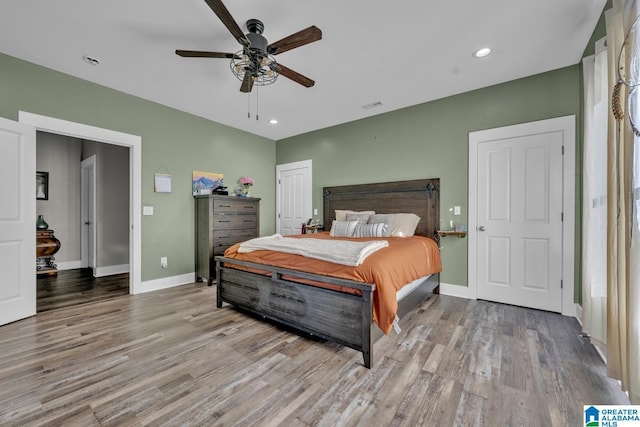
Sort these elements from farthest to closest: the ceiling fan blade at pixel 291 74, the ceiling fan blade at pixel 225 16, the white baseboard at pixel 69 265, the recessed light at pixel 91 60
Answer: the white baseboard at pixel 69 265
the recessed light at pixel 91 60
the ceiling fan blade at pixel 291 74
the ceiling fan blade at pixel 225 16

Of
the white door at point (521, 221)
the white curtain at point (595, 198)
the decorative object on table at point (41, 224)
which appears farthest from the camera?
the decorative object on table at point (41, 224)

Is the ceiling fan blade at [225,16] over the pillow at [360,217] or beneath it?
over

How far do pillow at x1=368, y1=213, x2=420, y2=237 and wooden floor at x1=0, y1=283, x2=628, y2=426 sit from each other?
1229 mm

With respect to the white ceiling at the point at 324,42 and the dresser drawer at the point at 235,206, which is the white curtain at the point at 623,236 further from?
the dresser drawer at the point at 235,206

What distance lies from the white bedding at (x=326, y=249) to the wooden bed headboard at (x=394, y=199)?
59.8 inches

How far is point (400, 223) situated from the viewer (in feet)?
12.4

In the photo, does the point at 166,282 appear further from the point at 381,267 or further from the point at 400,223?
the point at 400,223

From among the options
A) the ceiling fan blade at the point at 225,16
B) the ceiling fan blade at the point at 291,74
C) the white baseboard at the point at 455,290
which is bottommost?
the white baseboard at the point at 455,290

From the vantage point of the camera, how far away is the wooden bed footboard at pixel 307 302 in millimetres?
1972

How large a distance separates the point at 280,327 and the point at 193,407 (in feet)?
3.71

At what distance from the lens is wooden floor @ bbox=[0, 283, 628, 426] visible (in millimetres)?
1477

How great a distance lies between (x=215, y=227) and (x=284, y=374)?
2.90 metres

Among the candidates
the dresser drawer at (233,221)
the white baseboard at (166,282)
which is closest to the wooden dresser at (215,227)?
the dresser drawer at (233,221)

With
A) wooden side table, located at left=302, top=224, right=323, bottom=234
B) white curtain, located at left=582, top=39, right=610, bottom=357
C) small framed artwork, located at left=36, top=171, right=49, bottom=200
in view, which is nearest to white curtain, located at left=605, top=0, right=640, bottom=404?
white curtain, located at left=582, top=39, right=610, bottom=357
